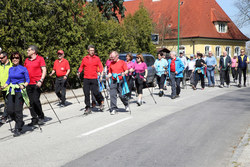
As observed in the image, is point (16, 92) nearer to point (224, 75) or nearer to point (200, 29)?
point (224, 75)

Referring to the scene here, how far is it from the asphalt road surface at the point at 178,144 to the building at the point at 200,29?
37880 mm

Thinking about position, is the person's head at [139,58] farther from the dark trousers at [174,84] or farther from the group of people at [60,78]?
the dark trousers at [174,84]

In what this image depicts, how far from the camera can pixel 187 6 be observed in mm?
50469

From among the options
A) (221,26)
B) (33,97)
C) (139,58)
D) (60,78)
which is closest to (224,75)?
(139,58)

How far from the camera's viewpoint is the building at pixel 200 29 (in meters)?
46.4

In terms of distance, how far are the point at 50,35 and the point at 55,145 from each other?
391 inches

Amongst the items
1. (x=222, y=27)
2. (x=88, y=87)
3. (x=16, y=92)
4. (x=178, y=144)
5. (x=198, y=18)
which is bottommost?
(x=178, y=144)

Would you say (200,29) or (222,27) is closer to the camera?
(200,29)

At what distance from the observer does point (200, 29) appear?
46.4 m

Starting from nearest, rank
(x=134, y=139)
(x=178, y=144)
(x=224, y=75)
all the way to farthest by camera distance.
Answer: (x=178, y=144) < (x=134, y=139) < (x=224, y=75)

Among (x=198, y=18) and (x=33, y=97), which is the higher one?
(x=198, y=18)

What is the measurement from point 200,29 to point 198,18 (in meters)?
2.16

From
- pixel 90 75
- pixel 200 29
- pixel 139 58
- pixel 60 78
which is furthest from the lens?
pixel 200 29

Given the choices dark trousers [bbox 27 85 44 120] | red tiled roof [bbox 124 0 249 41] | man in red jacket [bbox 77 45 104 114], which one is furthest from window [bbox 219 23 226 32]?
dark trousers [bbox 27 85 44 120]
